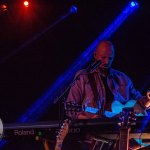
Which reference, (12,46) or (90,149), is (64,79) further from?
(90,149)

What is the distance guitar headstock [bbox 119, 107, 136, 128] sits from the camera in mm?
3674

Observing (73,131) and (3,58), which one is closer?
(73,131)

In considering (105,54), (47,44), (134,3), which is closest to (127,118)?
(105,54)

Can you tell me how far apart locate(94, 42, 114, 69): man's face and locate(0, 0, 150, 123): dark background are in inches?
86.8

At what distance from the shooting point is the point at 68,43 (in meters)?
7.38

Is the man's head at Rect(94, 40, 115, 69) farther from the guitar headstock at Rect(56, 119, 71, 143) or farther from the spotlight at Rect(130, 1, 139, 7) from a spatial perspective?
the spotlight at Rect(130, 1, 139, 7)

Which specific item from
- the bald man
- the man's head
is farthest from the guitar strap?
the man's head

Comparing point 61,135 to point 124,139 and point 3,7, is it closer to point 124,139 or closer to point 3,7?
point 124,139

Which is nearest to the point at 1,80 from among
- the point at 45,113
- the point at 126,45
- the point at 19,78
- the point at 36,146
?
the point at 19,78

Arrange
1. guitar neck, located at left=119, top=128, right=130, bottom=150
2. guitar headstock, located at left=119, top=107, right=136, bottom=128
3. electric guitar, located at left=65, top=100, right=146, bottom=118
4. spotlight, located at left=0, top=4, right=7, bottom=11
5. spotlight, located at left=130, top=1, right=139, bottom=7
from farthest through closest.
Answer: spotlight, located at left=0, top=4, right=7, bottom=11, spotlight, located at left=130, top=1, right=139, bottom=7, electric guitar, located at left=65, top=100, right=146, bottom=118, guitar headstock, located at left=119, top=107, right=136, bottom=128, guitar neck, located at left=119, top=128, right=130, bottom=150

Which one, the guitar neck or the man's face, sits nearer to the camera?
the guitar neck

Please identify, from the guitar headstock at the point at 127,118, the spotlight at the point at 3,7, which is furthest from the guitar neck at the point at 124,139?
the spotlight at the point at 3,7

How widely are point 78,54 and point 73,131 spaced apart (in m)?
3.61

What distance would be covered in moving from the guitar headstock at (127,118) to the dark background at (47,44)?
338 centimetres
